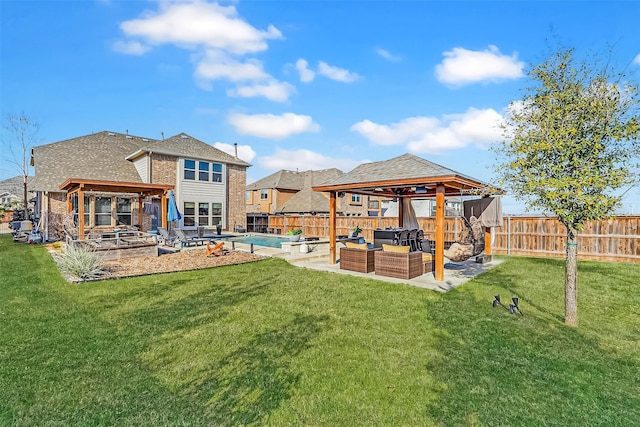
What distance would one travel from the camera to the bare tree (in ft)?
89.7

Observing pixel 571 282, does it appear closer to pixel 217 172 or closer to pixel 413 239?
pixel 413 239

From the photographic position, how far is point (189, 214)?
22750 millimetres

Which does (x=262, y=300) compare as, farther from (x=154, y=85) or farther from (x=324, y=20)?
(x=154, y=85)

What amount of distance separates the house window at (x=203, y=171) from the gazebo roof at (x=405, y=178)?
563 inches

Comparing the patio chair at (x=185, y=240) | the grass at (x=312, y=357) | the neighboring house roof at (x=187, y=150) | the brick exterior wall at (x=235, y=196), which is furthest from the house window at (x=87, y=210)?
the grass at (x=312, y=357)

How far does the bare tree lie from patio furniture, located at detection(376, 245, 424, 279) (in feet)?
104

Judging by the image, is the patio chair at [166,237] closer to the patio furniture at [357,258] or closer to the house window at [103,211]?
the house window at [103,211]

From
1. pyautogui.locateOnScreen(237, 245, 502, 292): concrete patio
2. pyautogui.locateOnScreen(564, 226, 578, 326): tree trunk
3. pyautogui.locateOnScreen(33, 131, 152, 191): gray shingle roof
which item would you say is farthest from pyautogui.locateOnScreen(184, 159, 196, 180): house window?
pyautogui.locateOnScreen(564, 226, 578, 326): tree trunk

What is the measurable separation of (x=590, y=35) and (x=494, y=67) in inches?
398

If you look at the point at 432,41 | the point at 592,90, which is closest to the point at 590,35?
the point at 592,90

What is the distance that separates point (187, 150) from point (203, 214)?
4656 millimetres

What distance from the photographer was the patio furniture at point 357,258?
10297 mm

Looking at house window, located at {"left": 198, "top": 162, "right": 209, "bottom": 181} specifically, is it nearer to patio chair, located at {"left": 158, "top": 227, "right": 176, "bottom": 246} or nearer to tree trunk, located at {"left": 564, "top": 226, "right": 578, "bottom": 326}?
patio chair, located at {"left": 158, "top": 227, "right": 176, "bottom": 246}

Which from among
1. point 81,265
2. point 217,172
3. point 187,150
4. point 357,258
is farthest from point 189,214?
point 357,258
